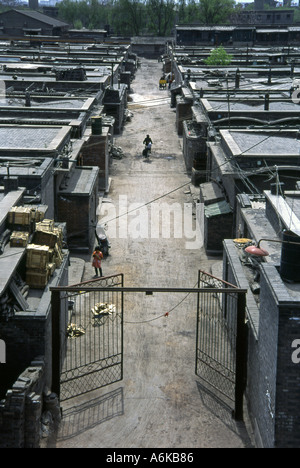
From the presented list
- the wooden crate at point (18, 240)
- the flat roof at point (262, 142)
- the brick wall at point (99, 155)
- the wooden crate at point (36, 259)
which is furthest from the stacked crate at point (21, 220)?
the brick wall at point (99, 155)

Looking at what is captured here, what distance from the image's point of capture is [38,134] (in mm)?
33438

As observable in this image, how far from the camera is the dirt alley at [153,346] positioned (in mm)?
Answer: 17672

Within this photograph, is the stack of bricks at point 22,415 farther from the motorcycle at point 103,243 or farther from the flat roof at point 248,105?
the flat roof at point 248,105

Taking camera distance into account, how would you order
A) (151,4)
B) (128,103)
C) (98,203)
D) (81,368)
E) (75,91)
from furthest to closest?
1. (151,4)
2. (128,103)
3. (75,91)
4. (98,203)
5. (81,368)

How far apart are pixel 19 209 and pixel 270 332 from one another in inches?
375

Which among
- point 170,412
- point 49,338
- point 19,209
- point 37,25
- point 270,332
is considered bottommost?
point 170,412

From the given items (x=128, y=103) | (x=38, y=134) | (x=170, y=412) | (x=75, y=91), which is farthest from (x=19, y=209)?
(x=128, y=103)

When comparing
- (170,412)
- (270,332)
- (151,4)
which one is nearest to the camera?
(270,332)

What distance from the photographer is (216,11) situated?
143750mm

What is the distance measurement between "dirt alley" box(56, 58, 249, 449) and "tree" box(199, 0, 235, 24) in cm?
10638

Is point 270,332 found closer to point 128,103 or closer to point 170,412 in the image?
point 170,412

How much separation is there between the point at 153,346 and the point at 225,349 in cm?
241

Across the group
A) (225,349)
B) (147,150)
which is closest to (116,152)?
(147,150)
